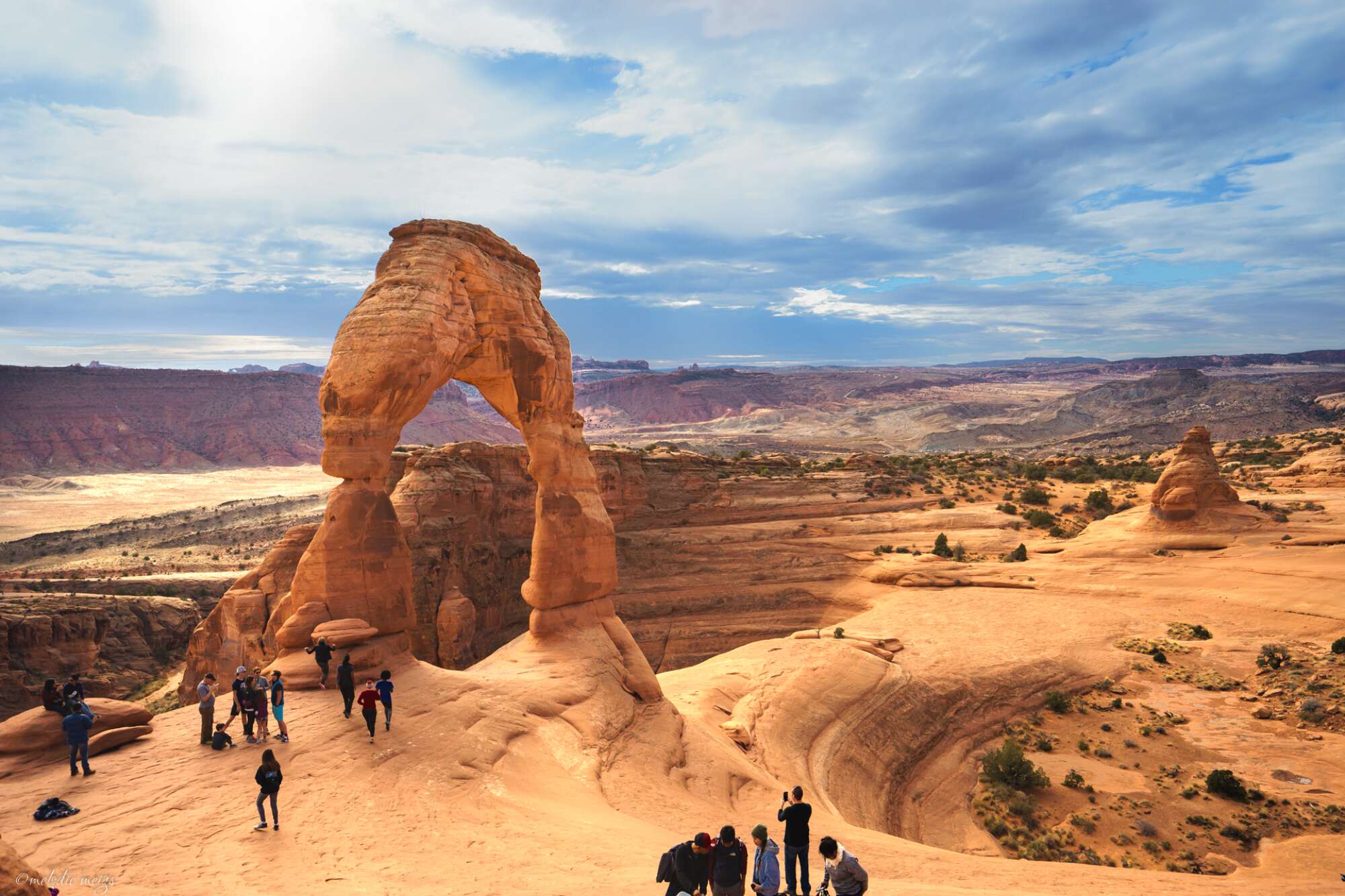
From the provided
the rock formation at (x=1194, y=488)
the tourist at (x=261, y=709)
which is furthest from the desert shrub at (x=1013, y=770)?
the rock formation at (x=1194, y=488)

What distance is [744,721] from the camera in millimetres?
19656

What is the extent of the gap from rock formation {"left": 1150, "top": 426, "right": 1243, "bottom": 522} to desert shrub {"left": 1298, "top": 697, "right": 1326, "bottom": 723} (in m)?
13.5

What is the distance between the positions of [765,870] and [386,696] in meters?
7.62

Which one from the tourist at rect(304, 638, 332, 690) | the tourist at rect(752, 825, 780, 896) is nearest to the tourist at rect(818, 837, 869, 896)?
the tourist at rect(752, 825, 780, 896)

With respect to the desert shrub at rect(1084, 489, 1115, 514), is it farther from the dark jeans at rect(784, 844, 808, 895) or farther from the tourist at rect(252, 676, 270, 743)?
the tourist at rect(252, 676, 270, 743)

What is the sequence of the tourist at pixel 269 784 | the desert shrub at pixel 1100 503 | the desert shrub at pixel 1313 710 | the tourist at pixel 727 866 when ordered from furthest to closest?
the desert shrub at pixel 1100 503 < the desert shrub at pixel 1313 710 < the tourist at pixel 269 784 < the tourist at pixel 727 866

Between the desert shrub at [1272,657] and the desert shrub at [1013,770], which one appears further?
the desert shrub at [1272,657]

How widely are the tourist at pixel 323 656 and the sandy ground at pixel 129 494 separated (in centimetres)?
7791

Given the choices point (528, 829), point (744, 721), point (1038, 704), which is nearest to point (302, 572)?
point (528, 829)

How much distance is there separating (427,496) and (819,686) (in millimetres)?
20352

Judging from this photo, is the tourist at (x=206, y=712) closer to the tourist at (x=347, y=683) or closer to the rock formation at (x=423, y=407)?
the rock formation at (x=423, y=407)

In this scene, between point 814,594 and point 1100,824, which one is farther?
point 814,594

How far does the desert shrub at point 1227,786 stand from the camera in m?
16.4

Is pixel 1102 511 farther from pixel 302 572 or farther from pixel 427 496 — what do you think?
pixel 302 572
